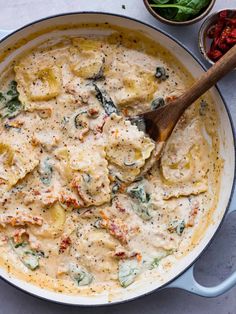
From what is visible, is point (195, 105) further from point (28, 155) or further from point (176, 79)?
point (28, 155)

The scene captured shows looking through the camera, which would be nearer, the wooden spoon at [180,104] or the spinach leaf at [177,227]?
the wooden spoon at [180,104]

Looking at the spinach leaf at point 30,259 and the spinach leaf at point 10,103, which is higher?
the spinach leaf at point 10,103

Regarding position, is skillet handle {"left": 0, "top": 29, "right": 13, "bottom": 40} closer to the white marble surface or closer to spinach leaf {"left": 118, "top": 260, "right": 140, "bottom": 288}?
the white marble surface

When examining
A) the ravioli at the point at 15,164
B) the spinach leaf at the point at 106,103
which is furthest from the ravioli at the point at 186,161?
the ravioli at the point at 15,164

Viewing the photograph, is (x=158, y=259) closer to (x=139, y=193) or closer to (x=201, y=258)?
(x=201, y=258)

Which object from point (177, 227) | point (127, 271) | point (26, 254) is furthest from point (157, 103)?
point (26, 254)

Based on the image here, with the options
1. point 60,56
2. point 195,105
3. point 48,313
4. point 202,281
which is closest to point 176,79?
point 195,105

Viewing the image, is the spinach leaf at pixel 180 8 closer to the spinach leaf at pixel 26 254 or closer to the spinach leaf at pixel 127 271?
the spinach leaf at pixel 127 271

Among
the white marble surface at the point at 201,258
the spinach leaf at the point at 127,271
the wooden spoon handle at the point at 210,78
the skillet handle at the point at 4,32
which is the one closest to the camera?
the wooden spoon handle at the point at 210,78
